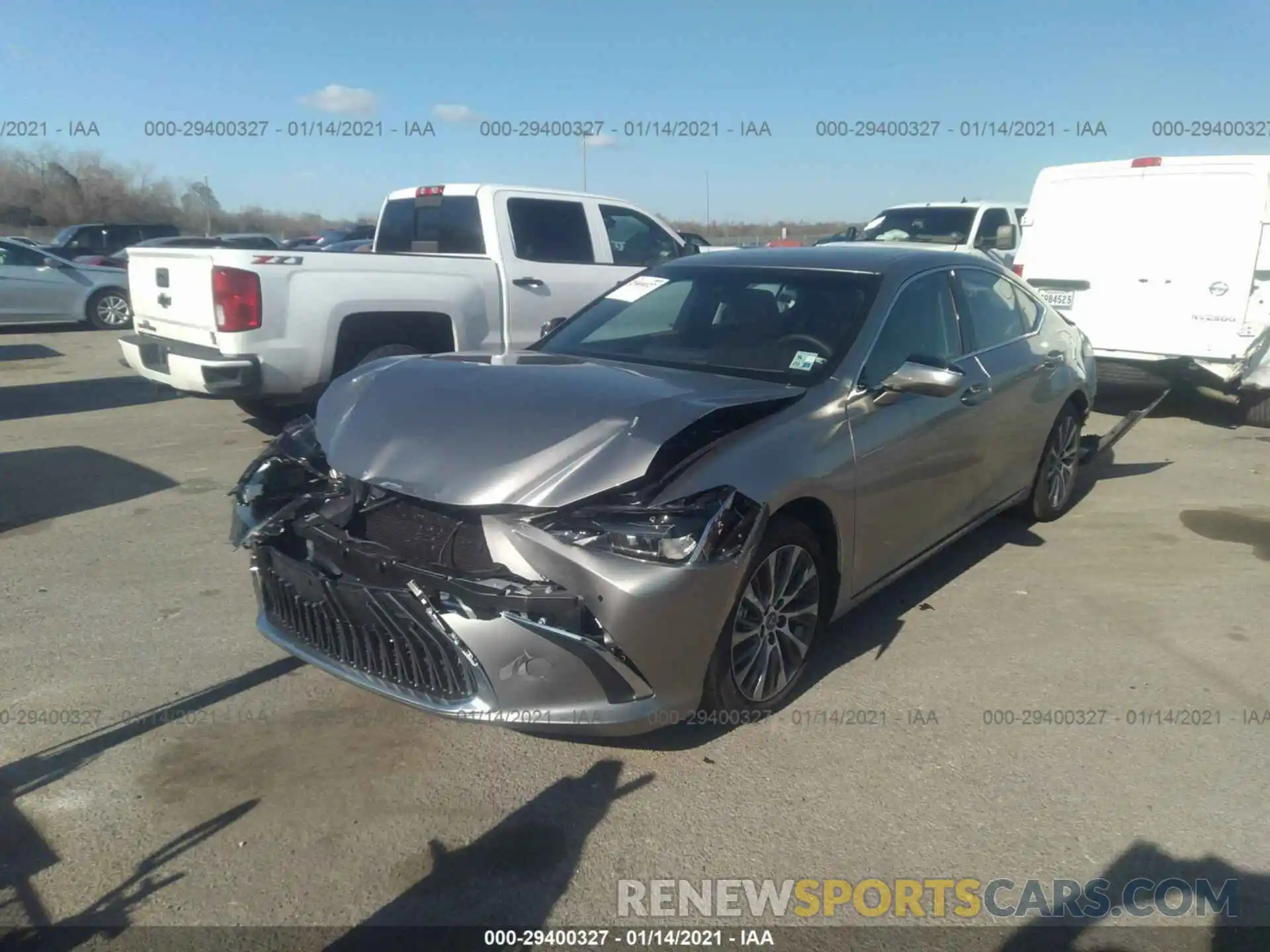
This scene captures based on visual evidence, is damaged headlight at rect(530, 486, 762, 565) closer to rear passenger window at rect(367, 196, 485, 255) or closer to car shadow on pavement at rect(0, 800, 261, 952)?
car shadow on pavement at rect(0, 800, 261, 952)

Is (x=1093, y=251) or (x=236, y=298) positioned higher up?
(x=1093, y=251)

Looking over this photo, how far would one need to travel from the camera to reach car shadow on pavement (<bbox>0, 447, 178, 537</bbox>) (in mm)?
6211

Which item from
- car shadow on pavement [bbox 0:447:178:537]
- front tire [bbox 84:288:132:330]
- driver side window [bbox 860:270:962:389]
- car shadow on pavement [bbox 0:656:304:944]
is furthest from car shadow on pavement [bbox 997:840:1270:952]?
front tire [bbox 84:288:132:330]

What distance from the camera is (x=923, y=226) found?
13.5 metres

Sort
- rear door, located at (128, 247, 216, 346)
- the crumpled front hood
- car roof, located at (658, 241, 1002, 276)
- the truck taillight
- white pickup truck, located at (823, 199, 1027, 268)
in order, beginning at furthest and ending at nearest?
white pickup truck, located at (823, 199, 1027, 268) → rear door, located at (128, 247, 216, 346) → the truck taillight → car roof, located at (658, 241, 1002, 276) → the crumpled front hood

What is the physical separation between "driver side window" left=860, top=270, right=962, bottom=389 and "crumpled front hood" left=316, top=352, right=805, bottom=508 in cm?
56

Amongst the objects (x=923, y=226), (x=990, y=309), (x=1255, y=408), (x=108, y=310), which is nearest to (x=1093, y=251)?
(x=1255, y=408)

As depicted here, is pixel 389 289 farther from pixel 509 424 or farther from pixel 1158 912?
pixel 1158 912

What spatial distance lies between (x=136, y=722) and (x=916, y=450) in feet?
Result: 10.7

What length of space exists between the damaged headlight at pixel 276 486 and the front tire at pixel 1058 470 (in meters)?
4.07

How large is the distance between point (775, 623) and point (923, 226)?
11112 mm

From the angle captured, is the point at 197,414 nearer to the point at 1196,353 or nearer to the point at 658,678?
the point at 658,678

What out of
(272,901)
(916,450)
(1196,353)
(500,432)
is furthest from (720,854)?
(1196,353)

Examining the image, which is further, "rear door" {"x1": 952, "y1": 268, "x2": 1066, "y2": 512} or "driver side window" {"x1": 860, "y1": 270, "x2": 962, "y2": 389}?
"rear door" {"x1": 952, "y1": 268, "x2": 1066, "y2": 512}
